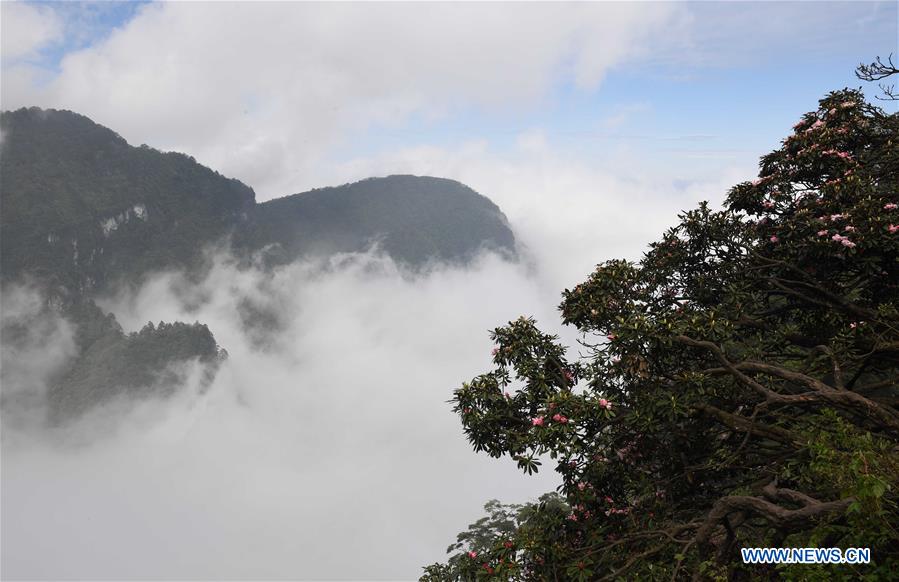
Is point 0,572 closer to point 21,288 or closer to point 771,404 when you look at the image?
point 21,288

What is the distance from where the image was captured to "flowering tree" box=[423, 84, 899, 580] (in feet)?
22.2

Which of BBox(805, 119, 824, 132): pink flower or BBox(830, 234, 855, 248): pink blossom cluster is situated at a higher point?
BBox(805, 119, 824, 132): pink flower

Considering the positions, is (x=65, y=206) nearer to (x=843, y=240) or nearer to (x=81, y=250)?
(x=81, y=250)

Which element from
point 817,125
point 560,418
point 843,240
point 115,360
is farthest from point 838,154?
point 115,360

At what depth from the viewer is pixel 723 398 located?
7.99 metres

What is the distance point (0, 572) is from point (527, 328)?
546 ft

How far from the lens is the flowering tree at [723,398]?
6.77m

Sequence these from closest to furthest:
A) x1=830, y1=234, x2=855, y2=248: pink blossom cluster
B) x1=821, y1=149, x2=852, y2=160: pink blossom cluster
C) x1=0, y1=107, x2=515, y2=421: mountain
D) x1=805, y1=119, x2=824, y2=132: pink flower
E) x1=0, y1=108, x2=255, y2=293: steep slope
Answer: x1=830, y1=234, x2=855, y2=248: pink blossom cluster
x1=821, y1=149, x2=852, y2=160: pink blossom cluster
x1=805, y1=119, x2=824, y2=132: pink flower
x1=0, y1=107, x2=515, y2=421: mountain
x1=0, y1=108, x2=255, y2=293: steep slope

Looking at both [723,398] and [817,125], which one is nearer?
[723,398]

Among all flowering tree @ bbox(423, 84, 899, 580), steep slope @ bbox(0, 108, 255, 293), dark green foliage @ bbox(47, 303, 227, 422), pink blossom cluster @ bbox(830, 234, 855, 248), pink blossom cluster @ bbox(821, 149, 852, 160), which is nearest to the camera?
flowering tree @ bbox(423, 84, 899, 580)

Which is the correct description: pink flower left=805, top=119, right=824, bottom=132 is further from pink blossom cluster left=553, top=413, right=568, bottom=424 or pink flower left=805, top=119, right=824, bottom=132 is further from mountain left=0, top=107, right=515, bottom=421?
mountain left=0, top=107, right=515, bottom=421

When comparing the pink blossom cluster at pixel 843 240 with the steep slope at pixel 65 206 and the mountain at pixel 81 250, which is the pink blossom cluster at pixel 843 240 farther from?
the steep slope at pixel 65 206

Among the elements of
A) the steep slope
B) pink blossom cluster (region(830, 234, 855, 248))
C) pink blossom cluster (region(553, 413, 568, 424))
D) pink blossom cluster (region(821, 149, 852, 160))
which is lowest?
pink blossom cluster (region(553, 413, 568, 424))

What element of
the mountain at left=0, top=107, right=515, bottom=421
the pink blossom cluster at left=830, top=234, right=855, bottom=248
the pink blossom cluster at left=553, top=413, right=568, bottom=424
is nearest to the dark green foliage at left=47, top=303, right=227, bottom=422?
the mountain at left=0, top=107, right=515, bottom=421
